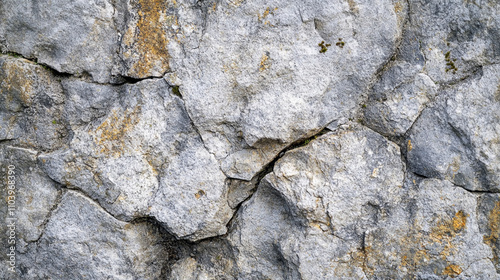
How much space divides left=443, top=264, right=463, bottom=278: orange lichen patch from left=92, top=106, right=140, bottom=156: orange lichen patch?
2.07 m

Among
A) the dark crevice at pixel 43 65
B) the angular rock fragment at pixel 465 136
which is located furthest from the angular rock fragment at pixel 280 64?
the dark crevice at pixel 43 65

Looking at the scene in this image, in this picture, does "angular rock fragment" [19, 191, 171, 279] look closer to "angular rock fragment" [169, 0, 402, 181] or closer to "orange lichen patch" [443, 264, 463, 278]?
"angular rock fragment" [169, 0, 402, 181]

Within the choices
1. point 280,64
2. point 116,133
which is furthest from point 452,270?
point 116,133

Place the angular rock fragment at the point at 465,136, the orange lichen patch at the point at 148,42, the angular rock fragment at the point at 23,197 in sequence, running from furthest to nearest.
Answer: the angular rock fragment at the point at 23,197, the orange lichen patch at the point at 148,42, the angular rock fragment at the point at 465,136

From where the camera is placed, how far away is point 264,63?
2.13 meters

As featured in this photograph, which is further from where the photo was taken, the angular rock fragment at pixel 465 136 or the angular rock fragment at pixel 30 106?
the angular rock fragment at pixel 30 106

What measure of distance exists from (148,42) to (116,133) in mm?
601

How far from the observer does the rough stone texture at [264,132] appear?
212 centimetres

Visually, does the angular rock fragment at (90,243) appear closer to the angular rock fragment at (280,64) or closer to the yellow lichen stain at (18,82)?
the yellow lichen stain at (18,82)

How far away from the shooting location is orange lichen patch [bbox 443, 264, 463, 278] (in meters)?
2.10

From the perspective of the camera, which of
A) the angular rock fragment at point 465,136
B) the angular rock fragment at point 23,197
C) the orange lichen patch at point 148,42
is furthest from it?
the angular rock fragment at point 23,197

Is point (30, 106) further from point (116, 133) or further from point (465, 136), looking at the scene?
point (465, 136)

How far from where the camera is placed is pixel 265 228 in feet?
7.45

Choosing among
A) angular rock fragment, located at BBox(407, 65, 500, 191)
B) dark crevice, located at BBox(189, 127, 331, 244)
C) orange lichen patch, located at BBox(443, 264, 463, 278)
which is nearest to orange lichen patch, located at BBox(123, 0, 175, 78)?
dark crevice, located at BBox(189, 127, 331, 244)
